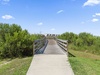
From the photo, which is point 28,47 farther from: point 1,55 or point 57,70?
point 57,70

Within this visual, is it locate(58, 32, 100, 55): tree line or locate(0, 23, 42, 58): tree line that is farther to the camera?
locate(58, 32, 100, 55): tree line

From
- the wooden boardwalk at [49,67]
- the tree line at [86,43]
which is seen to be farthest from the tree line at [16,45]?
the tree line at [86,43]

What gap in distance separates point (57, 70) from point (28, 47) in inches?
348

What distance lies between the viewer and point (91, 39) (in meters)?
33.6

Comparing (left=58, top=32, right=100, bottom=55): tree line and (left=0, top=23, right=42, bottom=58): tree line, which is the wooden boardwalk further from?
(left=58, top=32, right=100, bottom=55): tree line

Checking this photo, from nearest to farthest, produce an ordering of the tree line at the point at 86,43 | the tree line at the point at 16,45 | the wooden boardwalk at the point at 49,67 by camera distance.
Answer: the wooden boardwalk at the point at 49,67 → the tree line at the point at 16,45 → the tree line at the point at 86,43

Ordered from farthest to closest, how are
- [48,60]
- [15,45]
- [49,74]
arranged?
[15,45] → [48,60] → [49,74]

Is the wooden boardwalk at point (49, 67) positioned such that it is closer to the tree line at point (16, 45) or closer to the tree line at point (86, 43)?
the tree line at point (16, 45)

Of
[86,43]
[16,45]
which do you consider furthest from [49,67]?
[86,43]

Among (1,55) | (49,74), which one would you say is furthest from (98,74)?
(1,55)

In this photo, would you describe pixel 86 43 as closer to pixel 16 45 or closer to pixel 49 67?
pixel 16 45

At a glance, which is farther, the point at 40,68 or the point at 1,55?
the point at 1,55

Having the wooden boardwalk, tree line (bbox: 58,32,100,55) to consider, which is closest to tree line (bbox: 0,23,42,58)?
the wooden boardwalk

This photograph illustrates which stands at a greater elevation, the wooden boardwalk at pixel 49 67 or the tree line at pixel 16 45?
the tree line at pixel 16 45
